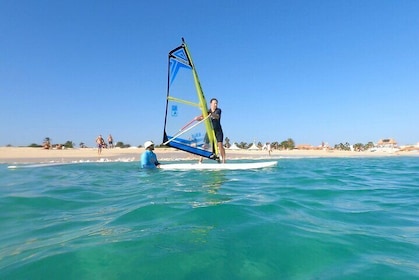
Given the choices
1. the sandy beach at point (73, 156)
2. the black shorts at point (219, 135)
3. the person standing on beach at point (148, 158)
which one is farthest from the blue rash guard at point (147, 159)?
the sandy beach at point (73, 156)

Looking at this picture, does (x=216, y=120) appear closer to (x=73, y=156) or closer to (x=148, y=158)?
(x=148, y=158)

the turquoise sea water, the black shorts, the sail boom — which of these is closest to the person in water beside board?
the black shorts

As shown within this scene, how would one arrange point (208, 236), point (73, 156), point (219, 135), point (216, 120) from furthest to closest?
point (73, 156) < point (219, 135) < point (216, 120) < point (208, 236)

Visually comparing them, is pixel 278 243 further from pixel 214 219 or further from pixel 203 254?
pixel 214 219

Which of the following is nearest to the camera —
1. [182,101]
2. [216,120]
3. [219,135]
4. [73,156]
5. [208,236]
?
[208,236]

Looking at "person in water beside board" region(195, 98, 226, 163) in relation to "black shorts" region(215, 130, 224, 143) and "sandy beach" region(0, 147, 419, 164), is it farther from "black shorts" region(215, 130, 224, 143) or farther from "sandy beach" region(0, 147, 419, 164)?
"sandy beach" region(0, 147, 419, 164)

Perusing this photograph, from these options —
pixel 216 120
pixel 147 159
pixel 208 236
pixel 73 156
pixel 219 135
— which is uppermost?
pixel 216 120

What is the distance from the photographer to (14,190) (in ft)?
18.3

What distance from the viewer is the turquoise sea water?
2.08 meters

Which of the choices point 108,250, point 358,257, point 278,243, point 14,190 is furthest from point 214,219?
point 14,190

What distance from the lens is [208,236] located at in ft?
8.87

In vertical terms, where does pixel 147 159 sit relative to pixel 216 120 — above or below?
below

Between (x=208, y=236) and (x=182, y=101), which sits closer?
(x=208, y=236)

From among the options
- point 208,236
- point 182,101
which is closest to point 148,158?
point 182,101
